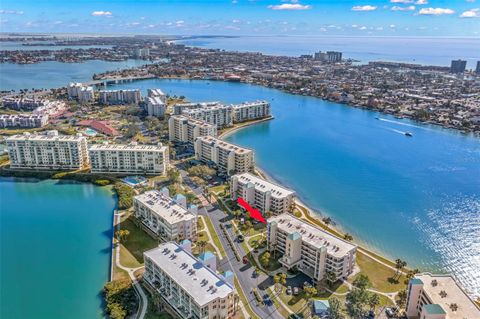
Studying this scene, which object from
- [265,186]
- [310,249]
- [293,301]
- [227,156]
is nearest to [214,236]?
[265,186]

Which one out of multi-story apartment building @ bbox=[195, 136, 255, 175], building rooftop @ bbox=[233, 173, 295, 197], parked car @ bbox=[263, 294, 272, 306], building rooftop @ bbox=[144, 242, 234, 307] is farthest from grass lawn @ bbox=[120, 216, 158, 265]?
multi-story apartment building @ bbox=[195, 136, 255, 175]

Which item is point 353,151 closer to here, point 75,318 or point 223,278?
point 223,278

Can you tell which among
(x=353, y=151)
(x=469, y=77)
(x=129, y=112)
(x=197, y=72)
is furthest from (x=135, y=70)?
(x=469, y=77)

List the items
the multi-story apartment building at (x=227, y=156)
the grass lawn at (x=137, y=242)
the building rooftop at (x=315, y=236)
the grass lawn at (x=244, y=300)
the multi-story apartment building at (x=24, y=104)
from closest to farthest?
1. the grass lawn at (x=244, y=300)
2. the building rooftop at (x=315, y=236)
3. the grass lawn at (x=137, y=242)
4. the multi-story apartment building at (x=227, y=156)
5. the multi-story apartment building at (x=24, y=104)

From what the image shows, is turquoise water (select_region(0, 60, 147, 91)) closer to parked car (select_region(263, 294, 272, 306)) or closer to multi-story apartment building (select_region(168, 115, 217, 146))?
multi-story apartment building (select_region(168, 115, 217, 146))

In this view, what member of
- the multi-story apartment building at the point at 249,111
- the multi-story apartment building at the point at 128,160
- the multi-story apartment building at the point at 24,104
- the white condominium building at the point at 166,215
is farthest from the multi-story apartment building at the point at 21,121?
the white condominium building at the point at 166,215

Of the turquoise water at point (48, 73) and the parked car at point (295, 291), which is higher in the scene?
the turquoise water at point (48, 73)

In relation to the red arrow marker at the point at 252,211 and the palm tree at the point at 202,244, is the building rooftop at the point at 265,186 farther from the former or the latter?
the palm tree at the point at 202,244

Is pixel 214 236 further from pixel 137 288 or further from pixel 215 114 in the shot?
pixel 215 114
